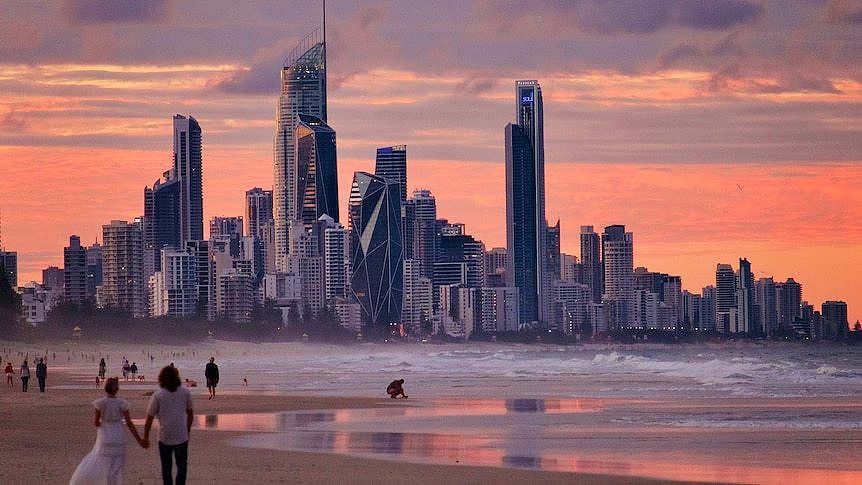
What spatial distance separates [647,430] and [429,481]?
12.5m

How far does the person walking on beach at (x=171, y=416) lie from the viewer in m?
18.1

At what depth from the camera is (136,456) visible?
1049 inches

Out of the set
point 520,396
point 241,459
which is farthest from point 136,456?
point 520,396

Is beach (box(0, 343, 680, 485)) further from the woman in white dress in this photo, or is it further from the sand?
the woman in white dress

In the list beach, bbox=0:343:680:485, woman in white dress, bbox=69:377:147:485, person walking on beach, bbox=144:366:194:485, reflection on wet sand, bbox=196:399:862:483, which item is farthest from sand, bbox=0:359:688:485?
woman in white dress, bbox=69:377:147:485

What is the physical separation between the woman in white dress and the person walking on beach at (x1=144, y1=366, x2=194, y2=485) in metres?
0.36

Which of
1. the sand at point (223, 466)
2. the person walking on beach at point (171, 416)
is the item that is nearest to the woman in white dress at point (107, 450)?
the person walking on beach at point (171, 416)

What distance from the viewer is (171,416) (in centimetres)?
1828

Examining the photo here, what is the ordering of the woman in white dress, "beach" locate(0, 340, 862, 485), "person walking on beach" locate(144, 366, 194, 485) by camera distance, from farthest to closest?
1. "beach" locate(0, 340, 862, 485)
2. "person walking on beach" locate(144, 366, 194, 485)
3. the woman in white dress

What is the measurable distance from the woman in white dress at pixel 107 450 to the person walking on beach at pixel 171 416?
363mm

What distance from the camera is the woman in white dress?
17328mm

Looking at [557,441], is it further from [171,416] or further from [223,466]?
[171,416]

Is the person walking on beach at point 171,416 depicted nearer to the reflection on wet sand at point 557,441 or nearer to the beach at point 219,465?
the beach at point 219,465

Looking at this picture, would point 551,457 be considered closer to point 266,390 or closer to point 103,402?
point 103,402
